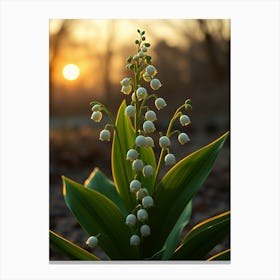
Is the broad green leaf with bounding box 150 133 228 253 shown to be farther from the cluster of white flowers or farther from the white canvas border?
the white canvas border

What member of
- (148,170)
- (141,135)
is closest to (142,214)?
(148,170)

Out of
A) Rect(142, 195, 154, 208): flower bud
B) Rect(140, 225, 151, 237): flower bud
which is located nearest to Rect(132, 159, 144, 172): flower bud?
Rect(142, 195, 154, 208): flower bud
